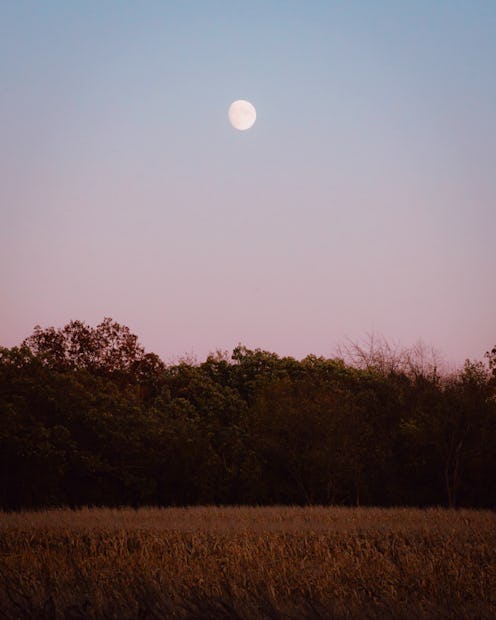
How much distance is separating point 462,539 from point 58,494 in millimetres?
19340

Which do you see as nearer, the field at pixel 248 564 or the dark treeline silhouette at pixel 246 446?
the field at pixel 248 564

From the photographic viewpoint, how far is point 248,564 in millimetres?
14148

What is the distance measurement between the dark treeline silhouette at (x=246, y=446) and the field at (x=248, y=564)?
7312 mm

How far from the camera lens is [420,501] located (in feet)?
123

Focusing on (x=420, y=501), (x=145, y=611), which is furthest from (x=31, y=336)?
(x=145, y=611)

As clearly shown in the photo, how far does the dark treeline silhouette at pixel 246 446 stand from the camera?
111ft

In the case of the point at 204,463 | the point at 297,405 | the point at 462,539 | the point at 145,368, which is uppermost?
the point at 145,368

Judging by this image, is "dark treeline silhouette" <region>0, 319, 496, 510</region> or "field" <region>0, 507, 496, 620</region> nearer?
"field" <region>0, 507, 496, 620</region>

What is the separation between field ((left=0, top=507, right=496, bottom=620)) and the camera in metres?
5.31

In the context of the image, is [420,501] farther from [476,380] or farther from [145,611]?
[145,611]

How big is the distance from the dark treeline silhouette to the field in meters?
7.31

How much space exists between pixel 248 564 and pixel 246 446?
24.6 metres

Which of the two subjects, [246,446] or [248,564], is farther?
[246,446]

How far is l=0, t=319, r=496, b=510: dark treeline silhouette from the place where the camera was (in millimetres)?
33906
